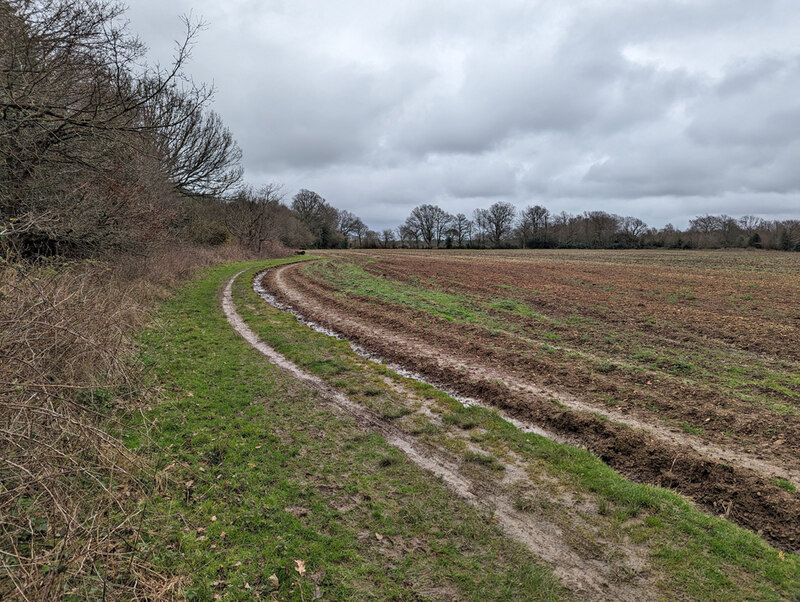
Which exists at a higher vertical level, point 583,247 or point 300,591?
point 583,247

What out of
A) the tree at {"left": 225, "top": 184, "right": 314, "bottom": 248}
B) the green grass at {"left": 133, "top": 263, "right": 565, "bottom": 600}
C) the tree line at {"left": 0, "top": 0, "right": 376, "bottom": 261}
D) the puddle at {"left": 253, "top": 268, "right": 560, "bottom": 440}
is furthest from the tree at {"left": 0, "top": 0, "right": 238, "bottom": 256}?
the tree at {"left": 225, "top": 184, "right": 314, "bottom": 248}

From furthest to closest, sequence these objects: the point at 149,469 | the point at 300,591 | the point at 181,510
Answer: the point at 149,469 → the point at 181,510 → the point at 300,591

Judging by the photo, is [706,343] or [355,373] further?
[706,343]

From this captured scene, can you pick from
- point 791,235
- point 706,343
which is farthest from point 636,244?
point 706,343

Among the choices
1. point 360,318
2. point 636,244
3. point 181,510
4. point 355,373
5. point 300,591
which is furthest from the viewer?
point 636,244

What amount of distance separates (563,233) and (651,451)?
107 m

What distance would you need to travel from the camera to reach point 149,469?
4828 millimetres

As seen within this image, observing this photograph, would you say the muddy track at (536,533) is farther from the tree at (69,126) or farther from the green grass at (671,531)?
the tree at (69,126)

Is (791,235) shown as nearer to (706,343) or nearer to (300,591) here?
(706,343)

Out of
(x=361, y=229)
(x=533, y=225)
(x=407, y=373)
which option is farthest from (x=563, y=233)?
(x=407, y=373)

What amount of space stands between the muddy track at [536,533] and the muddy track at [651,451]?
1.57m

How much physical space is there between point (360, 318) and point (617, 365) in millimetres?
8374

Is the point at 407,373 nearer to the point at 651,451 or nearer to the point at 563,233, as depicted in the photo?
the point at 651,451

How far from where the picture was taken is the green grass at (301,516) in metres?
3.54
